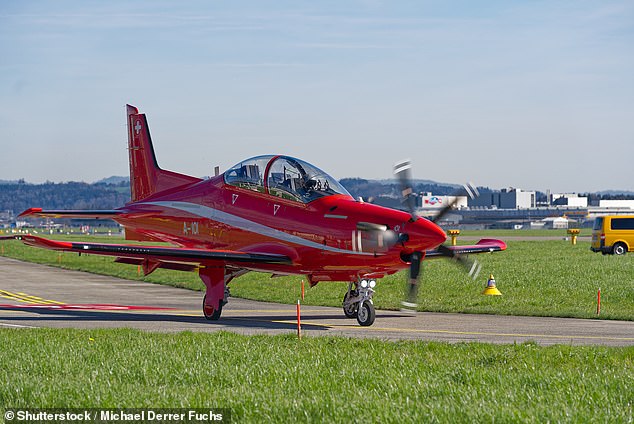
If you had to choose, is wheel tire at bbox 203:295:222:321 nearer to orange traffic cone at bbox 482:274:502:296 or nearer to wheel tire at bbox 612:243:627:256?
orange traffic cone at bbox 482:274:502:296

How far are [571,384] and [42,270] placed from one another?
39.1m

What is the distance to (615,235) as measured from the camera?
5697cm

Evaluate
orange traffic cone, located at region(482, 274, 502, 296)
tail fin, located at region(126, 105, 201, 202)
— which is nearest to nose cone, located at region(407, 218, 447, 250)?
tail fin, located at region(126, 105, 201, 202)

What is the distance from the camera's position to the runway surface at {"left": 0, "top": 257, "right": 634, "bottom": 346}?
1902 centimetres

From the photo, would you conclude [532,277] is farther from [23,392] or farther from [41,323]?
[23,392]

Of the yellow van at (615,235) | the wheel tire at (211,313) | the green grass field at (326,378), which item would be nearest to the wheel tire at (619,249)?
the yellow van at (615,235)

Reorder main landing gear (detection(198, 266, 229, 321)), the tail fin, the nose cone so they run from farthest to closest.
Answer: the tail fin
main landing gear (detection(198, 266, 229, 321))
the nose cone

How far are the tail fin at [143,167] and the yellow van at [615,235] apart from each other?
122ft

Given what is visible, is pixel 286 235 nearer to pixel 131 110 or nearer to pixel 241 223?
pixel 241 223

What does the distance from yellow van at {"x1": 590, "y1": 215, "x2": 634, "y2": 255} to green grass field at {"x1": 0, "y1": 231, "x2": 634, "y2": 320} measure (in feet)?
39.6

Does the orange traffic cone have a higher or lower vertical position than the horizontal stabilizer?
lower

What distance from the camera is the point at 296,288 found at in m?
32.6

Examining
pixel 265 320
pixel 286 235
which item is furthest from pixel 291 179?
pixel 265 320

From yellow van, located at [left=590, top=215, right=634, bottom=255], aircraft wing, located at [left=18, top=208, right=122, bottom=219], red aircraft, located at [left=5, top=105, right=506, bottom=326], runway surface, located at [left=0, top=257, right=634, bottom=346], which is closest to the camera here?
runway surface, located at [left=0, top=257, right=634, bottom=346]
